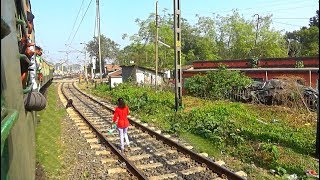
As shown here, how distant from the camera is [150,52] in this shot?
6028cm

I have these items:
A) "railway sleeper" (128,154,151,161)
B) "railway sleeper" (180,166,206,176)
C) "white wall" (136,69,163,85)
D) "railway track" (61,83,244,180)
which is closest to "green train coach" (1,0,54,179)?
"railway track" (61,83,244,180)

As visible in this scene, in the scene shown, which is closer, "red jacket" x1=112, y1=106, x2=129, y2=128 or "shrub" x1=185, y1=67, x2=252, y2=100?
"red jacket" x1=112, y1=106, x2=129, y2=128

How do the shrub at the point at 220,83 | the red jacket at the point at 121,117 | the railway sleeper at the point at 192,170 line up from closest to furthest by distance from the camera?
the railway sleeper at the point at 192,170
the red jacket at the point at 121,117
the shrub at the point at 220,83

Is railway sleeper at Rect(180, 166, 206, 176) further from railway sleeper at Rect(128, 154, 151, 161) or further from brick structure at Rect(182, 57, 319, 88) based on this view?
brick structure at Rect(182, 57, 319, 88)

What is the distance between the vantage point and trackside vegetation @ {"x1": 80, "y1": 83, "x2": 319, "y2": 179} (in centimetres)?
853

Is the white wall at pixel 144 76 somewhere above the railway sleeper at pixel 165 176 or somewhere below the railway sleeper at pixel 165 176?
above

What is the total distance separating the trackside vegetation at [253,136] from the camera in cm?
853

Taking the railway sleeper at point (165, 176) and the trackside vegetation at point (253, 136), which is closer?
the railway sleeper at point (165, 176)

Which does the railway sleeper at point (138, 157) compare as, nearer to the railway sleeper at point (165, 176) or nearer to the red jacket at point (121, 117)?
the red jacket at point (121, 117)

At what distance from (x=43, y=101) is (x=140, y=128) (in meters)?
6.80

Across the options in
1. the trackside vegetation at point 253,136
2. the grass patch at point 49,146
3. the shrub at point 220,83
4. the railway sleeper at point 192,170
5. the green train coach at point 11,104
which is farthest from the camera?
the shrub at point 220,83

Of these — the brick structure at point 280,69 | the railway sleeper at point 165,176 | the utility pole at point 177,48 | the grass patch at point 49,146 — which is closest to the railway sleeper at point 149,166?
the railway sleeper at point 165,176

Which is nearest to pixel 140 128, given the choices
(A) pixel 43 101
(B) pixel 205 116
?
(B) pixel 205 116

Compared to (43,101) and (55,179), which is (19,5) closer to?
(43,101)
